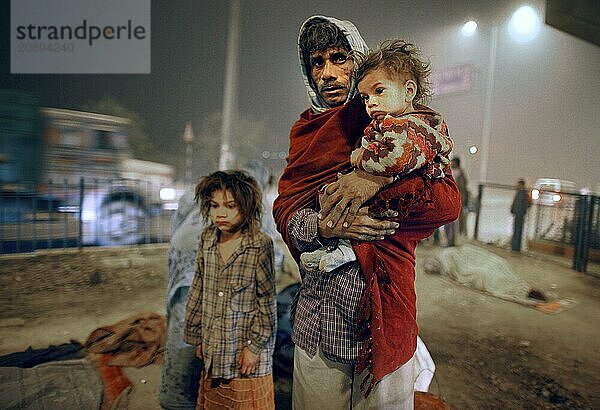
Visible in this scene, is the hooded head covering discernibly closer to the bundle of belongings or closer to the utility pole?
the utility pole

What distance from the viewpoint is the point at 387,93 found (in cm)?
100

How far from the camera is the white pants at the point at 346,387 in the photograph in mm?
1128

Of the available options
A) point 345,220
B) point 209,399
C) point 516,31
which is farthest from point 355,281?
point 516,31

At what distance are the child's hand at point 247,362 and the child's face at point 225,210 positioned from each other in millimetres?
479

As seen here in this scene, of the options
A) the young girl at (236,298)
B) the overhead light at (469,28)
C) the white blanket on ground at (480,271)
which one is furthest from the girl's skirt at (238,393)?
A: the overhead light at (469,28)

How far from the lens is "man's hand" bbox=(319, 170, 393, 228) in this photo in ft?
3.26

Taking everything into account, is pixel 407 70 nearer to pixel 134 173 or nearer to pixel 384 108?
pixel 384 108

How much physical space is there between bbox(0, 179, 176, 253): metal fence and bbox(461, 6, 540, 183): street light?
6.29 ft

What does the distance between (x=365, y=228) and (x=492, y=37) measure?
1832mm

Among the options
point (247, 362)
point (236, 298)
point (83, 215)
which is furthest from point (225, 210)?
point (83, 215)

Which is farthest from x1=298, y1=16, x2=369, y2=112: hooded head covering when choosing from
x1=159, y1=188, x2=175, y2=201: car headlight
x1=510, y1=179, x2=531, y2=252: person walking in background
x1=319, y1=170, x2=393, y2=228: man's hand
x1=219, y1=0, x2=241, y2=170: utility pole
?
x1=510, y1=179, x2=531, y2=252: person walking in background

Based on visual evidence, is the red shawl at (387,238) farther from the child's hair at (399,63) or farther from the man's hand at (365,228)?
the child's hair at (399,63)

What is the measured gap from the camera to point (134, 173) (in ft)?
8.16

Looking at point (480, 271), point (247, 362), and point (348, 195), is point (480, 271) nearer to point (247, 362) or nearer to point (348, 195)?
point (247, 362)
